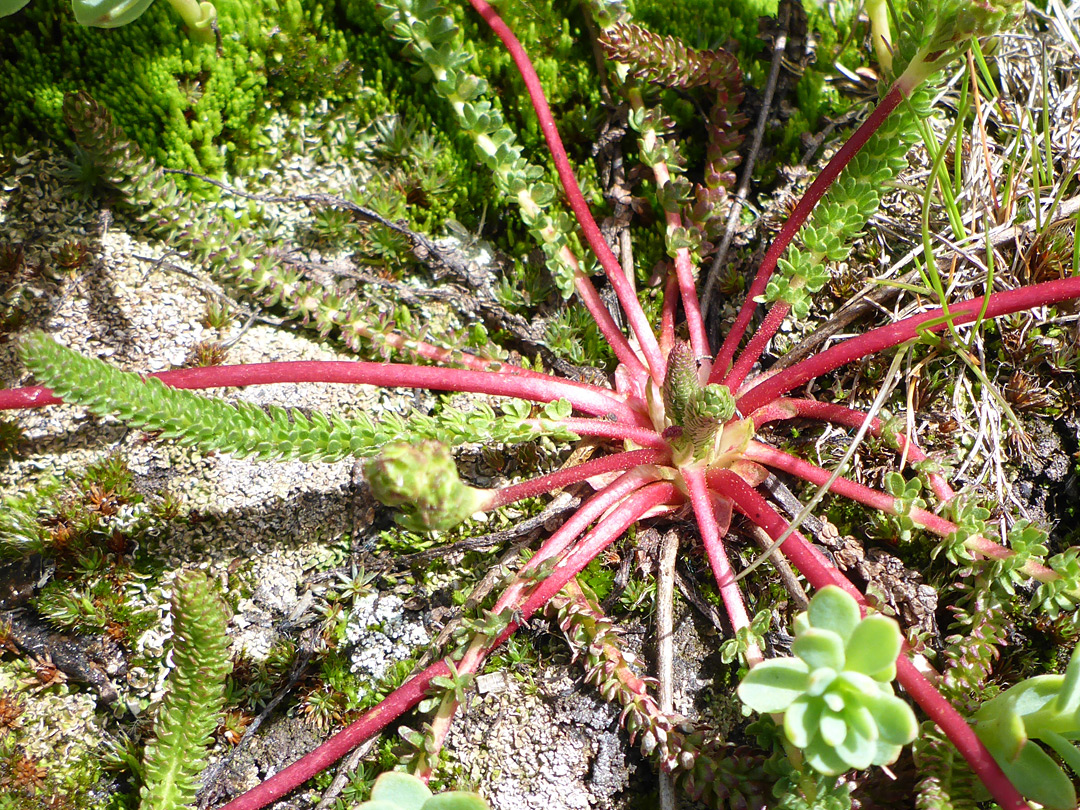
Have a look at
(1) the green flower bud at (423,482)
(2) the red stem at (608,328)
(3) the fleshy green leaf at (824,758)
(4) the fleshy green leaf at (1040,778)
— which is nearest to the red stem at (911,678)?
(4) the fleshy green leaf at (1040,778)

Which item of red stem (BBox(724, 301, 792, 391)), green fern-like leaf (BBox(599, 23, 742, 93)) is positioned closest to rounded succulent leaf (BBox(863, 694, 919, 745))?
red stem (BBox(724, 301, 792, 391))

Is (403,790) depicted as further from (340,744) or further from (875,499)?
(875,499)

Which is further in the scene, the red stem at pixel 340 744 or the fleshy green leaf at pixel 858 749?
the red stem at pixel 340 744

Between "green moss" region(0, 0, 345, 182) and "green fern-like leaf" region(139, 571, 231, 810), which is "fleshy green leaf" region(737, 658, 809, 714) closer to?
"green fern-like leaf" region(139, 571, 231, 810)

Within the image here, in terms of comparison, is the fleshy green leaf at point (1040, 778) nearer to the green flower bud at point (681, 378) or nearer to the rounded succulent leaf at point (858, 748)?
the rounded succulent leaf at point (858, 748)

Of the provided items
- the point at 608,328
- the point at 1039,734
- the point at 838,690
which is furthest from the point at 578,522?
the point at 1039,734

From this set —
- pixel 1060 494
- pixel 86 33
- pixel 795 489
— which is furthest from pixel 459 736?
pixel 86 33

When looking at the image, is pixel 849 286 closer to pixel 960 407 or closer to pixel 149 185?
pixel 960 407
